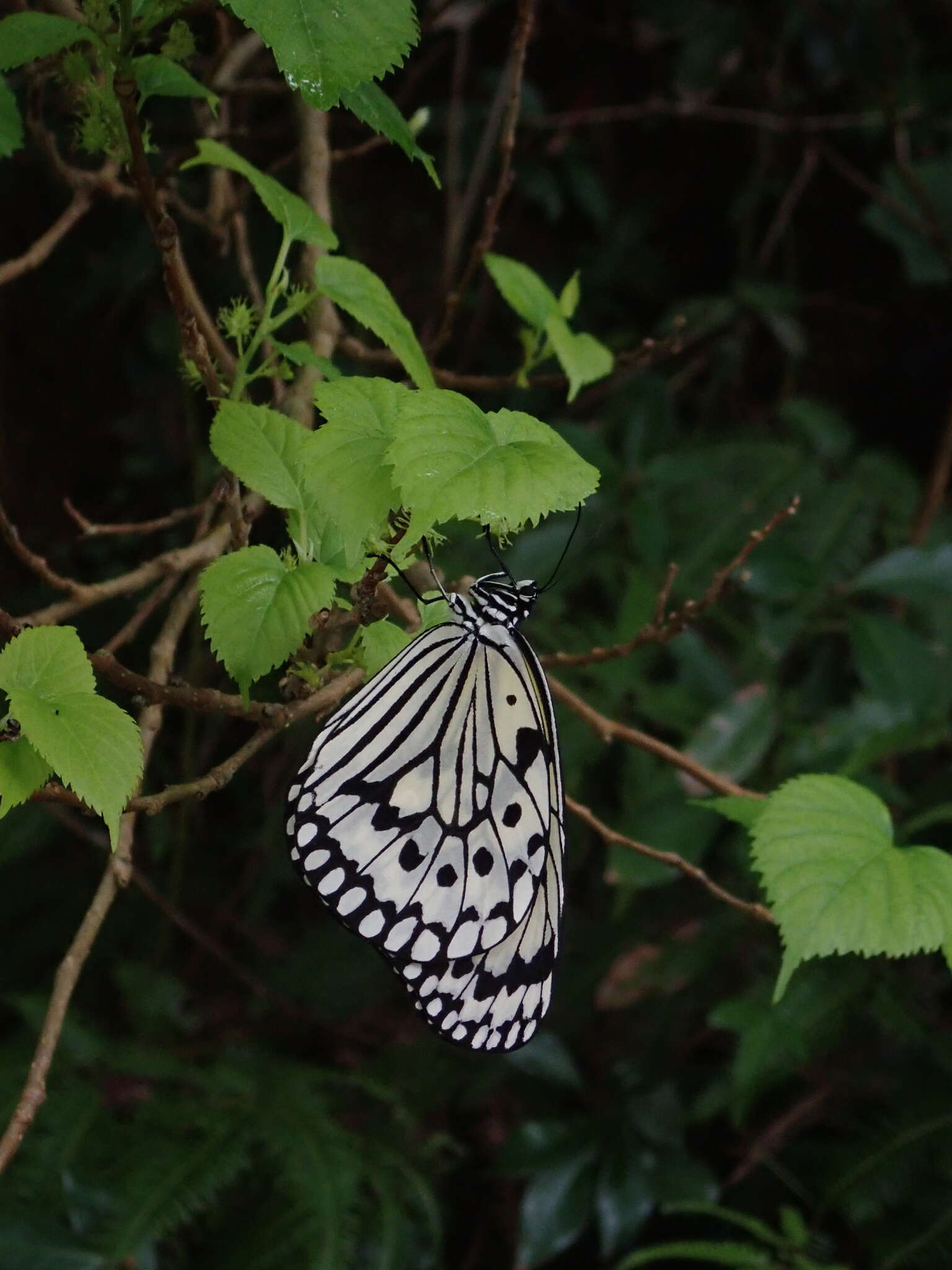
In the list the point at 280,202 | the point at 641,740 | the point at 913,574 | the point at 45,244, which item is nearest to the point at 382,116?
the point at 280,202

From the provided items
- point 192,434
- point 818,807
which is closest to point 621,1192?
point 818,807

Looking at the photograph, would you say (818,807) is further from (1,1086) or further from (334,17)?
(1,1086)

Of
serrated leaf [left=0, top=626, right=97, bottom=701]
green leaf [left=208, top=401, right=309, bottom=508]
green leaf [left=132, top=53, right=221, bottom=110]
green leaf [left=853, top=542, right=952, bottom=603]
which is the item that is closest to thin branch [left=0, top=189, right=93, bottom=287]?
green leaf [left=132, top=53, right=221, bottom=110]

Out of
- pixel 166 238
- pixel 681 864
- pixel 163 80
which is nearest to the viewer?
pixel 166 238

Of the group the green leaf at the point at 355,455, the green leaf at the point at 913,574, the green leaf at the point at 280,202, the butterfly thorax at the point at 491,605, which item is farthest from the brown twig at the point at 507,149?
the green leaf at the point at 913,574

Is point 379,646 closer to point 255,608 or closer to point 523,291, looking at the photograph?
point 255,608
